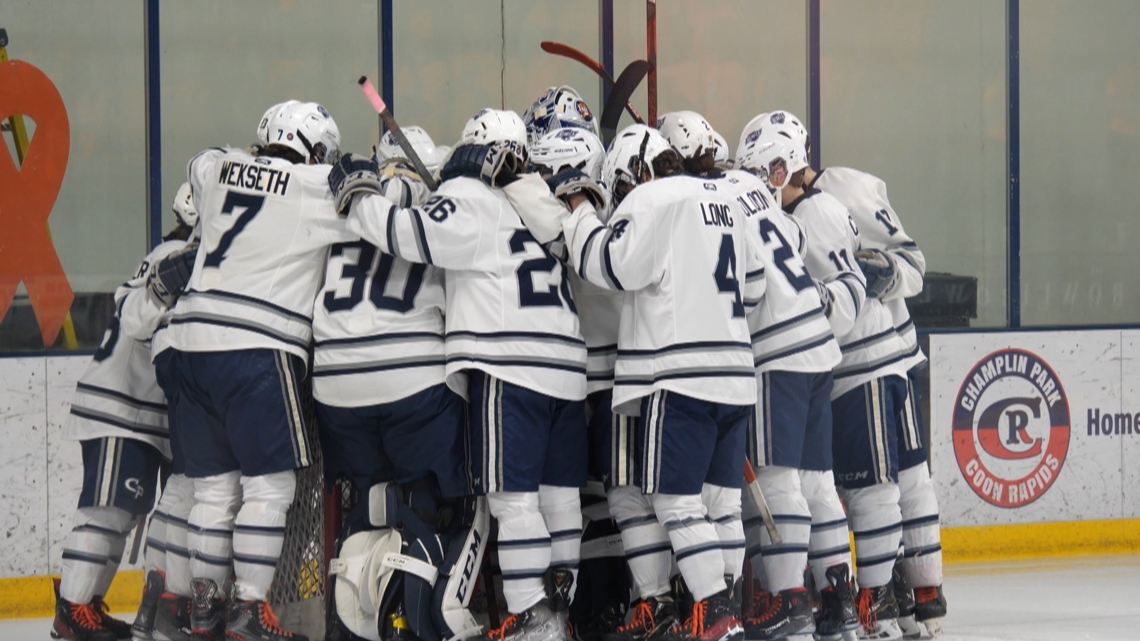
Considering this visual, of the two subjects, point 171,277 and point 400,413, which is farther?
point 171,277

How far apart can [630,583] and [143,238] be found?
2.56m

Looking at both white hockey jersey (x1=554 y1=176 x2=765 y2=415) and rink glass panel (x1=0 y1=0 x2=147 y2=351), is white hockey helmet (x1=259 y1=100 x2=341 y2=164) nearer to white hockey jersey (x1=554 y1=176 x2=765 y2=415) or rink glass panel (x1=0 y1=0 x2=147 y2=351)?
white hockey jersey (x1=554 y1=176 x2=765 y2=415)

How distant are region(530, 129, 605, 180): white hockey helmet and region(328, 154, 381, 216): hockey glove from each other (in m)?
0.52

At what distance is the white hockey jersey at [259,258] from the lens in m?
3.59

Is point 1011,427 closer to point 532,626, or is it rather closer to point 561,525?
point 561,525

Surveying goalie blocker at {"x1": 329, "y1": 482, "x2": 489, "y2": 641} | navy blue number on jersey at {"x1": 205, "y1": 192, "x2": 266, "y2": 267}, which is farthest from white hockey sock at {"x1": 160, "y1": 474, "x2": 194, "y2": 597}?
navy blue number on jersey at {"x1": 205, "y1": 192, "x2": 266, "y2": 267}

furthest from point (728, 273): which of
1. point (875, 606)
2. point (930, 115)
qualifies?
point (930, 115)

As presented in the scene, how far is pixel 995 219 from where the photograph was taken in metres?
6.63

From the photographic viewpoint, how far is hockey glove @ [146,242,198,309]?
3779 millimetres

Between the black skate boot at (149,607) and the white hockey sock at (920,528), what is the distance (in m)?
2.05

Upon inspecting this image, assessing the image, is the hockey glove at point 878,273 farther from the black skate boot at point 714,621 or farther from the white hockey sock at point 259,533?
the white hockey sock at point 259,533

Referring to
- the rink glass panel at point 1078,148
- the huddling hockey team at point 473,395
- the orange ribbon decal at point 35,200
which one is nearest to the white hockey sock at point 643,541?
the huddling hockey team at point 473,395

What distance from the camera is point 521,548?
3508 millimetres

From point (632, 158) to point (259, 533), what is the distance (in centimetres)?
128
